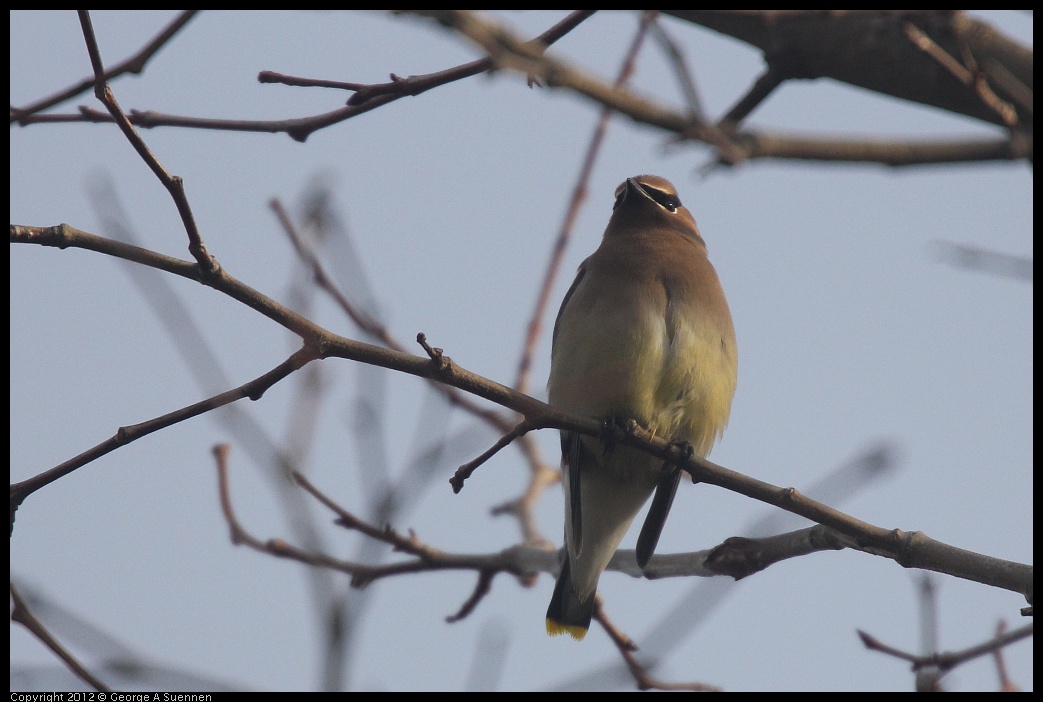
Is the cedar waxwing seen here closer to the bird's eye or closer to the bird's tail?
the bird's tail

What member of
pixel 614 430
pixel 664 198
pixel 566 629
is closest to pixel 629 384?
pixel 614 430

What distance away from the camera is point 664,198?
6.17m

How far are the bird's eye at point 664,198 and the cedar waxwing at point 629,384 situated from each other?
62 cm

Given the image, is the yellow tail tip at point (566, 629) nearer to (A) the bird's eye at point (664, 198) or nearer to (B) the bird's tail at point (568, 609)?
(B) the bird's tail at point (568, 609)

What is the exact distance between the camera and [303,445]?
2.50 m

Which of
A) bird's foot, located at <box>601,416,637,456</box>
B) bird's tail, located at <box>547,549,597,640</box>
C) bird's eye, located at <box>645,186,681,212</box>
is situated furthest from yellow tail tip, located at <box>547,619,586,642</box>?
bird's eye, located at <box>645,186,681,212</box>

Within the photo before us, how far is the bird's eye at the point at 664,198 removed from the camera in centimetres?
611

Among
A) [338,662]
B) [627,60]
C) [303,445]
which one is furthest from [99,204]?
[627,60]

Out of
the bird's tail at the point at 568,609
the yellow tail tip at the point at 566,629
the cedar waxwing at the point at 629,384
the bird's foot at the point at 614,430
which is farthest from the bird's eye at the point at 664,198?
the yellow tail tip at the point at 566,629

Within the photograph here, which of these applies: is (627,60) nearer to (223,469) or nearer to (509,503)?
(509,503)

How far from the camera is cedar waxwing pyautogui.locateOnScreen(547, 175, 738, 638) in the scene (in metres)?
4.73

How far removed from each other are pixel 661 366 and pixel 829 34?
149cm

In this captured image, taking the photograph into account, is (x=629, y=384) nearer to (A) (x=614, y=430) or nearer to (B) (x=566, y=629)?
(A) (x=614, y=430)

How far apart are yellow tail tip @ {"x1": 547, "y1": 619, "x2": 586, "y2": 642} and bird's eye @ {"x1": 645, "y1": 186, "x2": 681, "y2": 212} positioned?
2.24 metres
